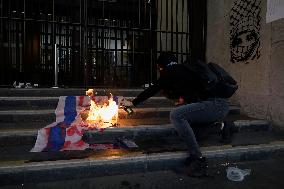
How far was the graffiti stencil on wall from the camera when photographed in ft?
23.9

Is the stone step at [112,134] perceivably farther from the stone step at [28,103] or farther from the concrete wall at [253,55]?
the concrete wall at [253,55]

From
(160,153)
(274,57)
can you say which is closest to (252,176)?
(160,153)

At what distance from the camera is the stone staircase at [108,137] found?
4.54m

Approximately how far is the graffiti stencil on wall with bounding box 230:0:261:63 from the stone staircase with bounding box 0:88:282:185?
140cm

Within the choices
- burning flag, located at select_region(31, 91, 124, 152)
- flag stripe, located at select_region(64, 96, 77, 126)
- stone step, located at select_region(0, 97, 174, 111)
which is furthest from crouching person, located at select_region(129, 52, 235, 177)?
stone step, located at select_region(0, 97, 174, 111)

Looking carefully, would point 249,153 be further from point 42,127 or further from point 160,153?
point 42,127

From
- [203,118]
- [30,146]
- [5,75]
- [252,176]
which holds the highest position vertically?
[5,75]

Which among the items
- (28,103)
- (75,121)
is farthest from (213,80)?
(28,103)

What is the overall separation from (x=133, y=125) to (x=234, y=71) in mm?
3524

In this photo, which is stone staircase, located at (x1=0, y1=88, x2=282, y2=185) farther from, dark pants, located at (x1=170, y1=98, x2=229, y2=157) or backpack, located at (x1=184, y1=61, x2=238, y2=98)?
backpack, located at (x1=184, y1=61, x2=238, y2=98)

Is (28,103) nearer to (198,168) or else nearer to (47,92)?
(47,92)

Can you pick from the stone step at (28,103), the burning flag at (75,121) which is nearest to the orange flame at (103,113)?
the burning flag at (75,121)

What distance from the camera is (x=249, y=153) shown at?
548cm

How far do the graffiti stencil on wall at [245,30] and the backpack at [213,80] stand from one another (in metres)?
2.76
